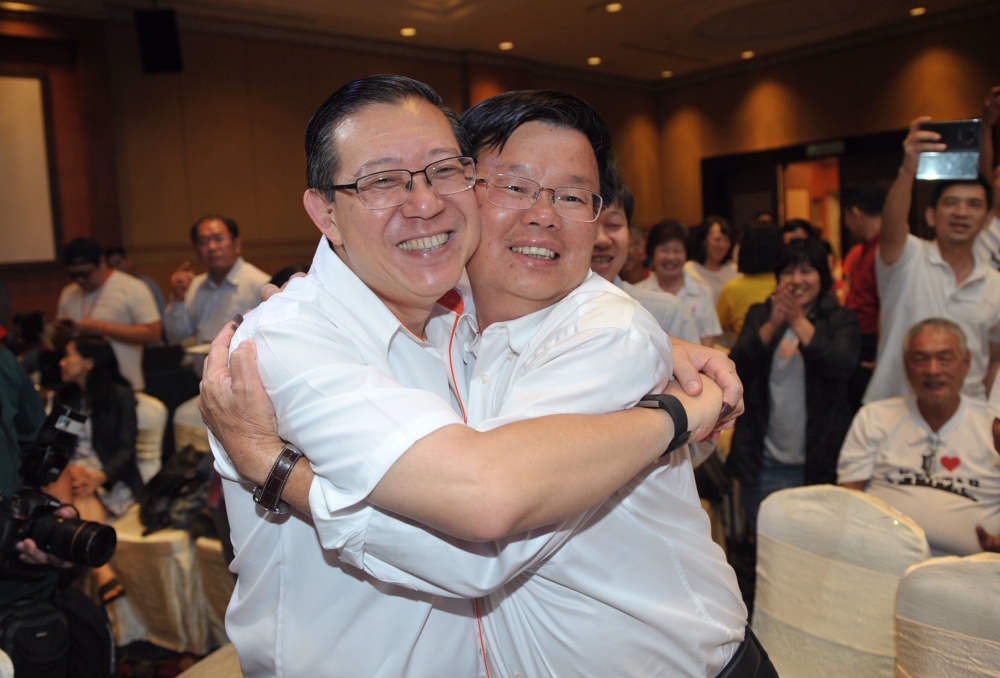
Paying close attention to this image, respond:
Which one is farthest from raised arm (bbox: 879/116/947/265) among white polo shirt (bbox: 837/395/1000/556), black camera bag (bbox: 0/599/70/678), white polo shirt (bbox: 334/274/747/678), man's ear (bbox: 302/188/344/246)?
black camera bag (bbox: 0/599/70/678)

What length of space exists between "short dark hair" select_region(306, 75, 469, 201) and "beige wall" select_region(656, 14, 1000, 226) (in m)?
9.43

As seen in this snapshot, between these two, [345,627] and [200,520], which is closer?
[345,627]

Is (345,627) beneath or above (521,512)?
beneath

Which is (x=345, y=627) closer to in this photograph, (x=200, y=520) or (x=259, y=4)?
(x=200, y=520)

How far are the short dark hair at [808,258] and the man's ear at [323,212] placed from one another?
2643 mm

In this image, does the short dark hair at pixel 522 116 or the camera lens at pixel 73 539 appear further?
the camera lens at pixel 73 539

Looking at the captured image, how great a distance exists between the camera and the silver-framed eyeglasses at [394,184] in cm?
116

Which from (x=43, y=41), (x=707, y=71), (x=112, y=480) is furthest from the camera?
(x=707, y=71)

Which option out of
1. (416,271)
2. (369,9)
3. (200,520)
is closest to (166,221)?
(369,9)

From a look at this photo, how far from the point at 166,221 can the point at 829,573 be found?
7409mm

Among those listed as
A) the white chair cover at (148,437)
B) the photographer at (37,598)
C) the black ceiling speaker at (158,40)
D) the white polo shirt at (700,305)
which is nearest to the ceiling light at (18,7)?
the black ceiling speaker at (158,40)

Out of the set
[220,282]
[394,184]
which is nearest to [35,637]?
[394,184]

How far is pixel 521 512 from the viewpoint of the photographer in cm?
85

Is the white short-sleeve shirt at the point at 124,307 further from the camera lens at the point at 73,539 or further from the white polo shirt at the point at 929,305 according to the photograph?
the white polo shirt at the point at 929,305
